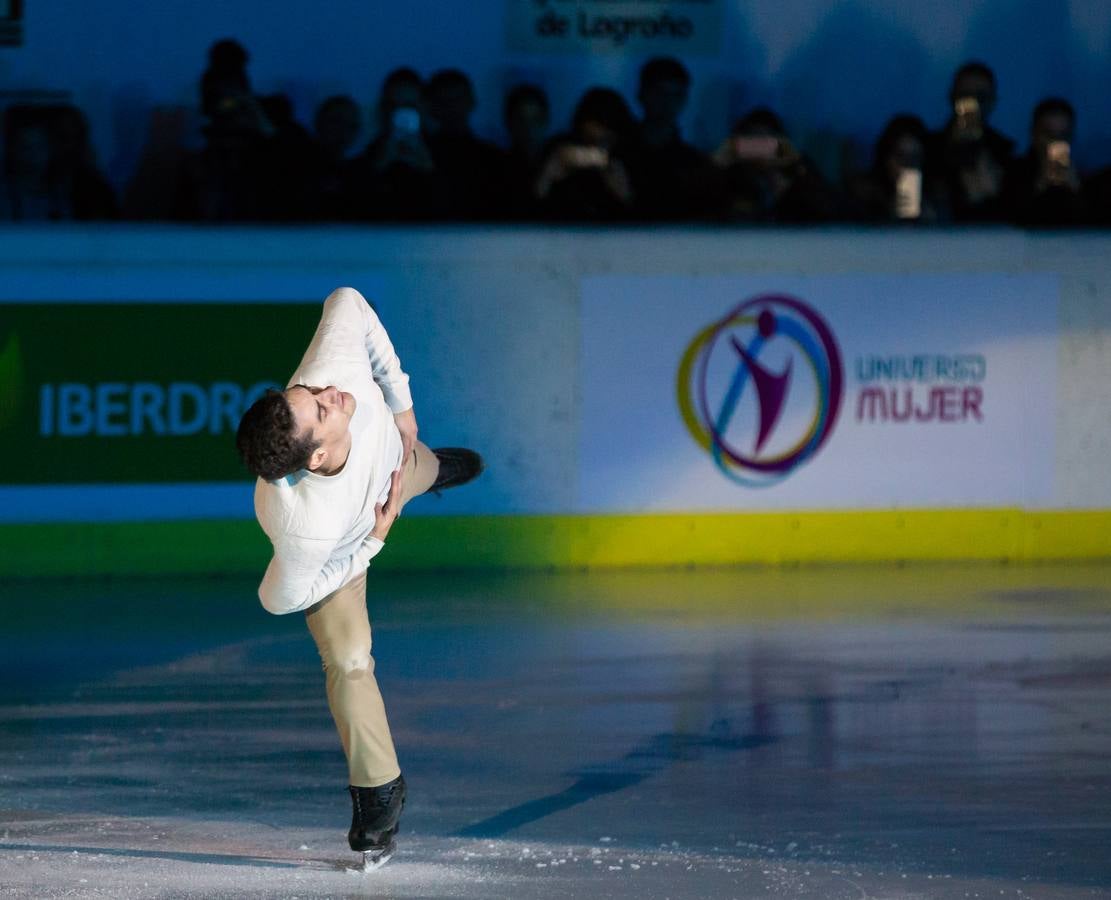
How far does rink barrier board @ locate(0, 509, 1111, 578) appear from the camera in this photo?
9.64 m

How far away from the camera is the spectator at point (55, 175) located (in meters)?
10.5

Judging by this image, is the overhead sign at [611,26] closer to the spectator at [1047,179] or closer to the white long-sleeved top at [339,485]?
the spectator at [1047,179]

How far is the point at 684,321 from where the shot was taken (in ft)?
32.8

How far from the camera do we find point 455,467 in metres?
6.46

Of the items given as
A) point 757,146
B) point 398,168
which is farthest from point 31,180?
point 757,146

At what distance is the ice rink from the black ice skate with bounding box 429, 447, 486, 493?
98 centimetres

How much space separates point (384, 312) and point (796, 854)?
4800mm

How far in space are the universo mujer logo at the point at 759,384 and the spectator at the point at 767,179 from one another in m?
0.78

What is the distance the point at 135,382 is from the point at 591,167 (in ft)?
9.00

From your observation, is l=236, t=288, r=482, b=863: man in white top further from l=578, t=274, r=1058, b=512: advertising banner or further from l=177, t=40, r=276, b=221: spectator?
l=177, t=40, r=276, b=221: spectator

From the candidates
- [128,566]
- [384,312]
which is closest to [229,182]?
[384,312]

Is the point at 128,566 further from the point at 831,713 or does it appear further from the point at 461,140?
the point at 831,713

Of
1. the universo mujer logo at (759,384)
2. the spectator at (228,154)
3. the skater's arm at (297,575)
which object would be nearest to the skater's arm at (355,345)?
the skater's arm at (297,575)

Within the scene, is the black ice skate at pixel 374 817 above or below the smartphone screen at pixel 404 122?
below
